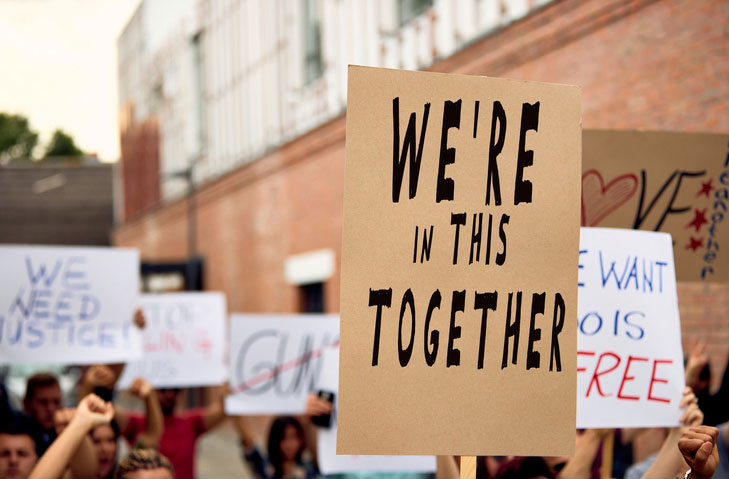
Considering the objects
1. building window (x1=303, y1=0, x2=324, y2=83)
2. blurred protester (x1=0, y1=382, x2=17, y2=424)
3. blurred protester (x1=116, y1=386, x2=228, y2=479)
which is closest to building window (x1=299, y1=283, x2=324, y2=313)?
building window (x1=303, y1=0, x2=324, y2=83)

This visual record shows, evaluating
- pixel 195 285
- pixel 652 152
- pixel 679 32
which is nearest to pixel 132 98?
pixel 195 285

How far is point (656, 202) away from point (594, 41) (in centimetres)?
312

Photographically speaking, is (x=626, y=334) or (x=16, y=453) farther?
(x=16, y=453)

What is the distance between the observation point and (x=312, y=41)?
1241cm

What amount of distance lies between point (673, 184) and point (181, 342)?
3728 millimetres

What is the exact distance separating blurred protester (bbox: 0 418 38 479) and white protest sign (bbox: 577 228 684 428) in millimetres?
2030

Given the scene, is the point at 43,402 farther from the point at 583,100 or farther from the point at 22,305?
the point at 583,100

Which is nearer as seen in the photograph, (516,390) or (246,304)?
(516,390)

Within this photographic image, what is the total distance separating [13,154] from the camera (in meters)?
52.5

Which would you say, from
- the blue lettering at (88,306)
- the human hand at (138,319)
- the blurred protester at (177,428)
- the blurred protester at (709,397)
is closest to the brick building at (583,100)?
the blurred protester at (709,397)

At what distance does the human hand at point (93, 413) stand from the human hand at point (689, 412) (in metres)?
1.93

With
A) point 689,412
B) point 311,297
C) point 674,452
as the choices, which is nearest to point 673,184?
point 689,412

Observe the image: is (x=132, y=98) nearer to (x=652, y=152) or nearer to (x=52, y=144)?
(x=652, y=152)

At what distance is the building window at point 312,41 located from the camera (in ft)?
40.3
